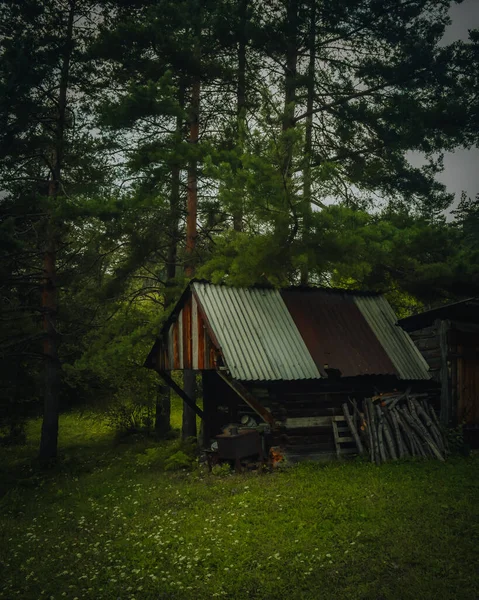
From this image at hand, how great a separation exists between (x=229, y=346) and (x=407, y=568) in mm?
7081

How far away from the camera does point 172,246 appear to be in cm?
1962

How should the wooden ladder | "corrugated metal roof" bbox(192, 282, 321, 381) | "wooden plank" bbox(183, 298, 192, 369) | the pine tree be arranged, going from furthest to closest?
the pine tree → "wooden plank" bbox(183, 298, 192, 369) → the wooden ladder → "corrugated metal roof" bbox(192, 282, 321, 381)

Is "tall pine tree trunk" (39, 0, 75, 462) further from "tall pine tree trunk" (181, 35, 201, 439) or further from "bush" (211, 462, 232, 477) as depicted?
"bush" (211, 462, 232, 477)

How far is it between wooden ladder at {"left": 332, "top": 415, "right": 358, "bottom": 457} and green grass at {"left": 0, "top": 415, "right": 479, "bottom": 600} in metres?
0.88

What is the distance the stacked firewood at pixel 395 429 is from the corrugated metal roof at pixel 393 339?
1168 mm

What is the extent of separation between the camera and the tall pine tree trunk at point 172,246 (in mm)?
16906

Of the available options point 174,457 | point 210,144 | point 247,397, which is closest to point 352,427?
point 247,397

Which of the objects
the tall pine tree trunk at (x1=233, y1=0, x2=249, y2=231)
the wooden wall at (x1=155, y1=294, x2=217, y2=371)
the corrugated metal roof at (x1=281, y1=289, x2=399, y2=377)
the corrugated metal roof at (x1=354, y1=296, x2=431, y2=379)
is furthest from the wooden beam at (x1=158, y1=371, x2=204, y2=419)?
the corrugated metal roof at (x1=354, y1=296, x2=431, y2=379)

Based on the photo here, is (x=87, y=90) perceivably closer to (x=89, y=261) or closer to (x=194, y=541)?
(x=89, y=261)

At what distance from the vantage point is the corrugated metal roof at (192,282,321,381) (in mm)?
12539

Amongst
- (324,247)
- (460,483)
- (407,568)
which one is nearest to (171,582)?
(407,568)

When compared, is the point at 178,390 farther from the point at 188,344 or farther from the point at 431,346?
the point at 431,346

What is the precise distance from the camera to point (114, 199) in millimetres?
13844

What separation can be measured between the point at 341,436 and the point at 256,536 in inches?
235
